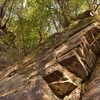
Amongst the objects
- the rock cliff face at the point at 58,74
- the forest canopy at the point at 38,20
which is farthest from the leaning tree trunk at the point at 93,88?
the forest canopy at the point at 38,20

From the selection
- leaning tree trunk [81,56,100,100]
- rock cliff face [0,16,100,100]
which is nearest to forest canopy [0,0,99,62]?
rock cliff face [0,16,100,100]

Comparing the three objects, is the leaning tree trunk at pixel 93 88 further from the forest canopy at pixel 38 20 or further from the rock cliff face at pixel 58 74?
the forest canopy at pixel 38 20

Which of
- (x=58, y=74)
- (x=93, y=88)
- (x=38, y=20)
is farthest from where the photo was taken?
(x=38, y=20)

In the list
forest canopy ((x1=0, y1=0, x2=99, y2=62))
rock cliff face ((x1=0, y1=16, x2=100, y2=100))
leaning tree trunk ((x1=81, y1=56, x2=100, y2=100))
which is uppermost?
forest canopy ((x1=0, y1=0, x2=99, y2=62))

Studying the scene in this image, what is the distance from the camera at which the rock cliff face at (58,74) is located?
348 inches

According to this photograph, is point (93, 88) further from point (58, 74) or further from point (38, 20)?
point (38, 20)

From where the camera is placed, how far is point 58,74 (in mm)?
9383

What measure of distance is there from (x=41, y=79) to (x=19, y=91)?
105cm

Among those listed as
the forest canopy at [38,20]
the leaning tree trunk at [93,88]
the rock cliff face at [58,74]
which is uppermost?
the forest canopy at [38,20]

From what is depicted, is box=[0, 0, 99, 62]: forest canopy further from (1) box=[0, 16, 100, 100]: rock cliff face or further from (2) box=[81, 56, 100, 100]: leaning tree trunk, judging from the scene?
(2) box=[81, 56, 100, 100]: leaning tree trunk

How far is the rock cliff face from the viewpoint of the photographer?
29.0 ft

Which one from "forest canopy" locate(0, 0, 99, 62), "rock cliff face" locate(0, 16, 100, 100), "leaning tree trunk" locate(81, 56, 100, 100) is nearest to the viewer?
"leaning tree trunk" locate(81, 56, 100, 100)

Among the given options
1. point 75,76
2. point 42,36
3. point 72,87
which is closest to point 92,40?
point 75,76

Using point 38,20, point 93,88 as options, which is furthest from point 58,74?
point 38,20
